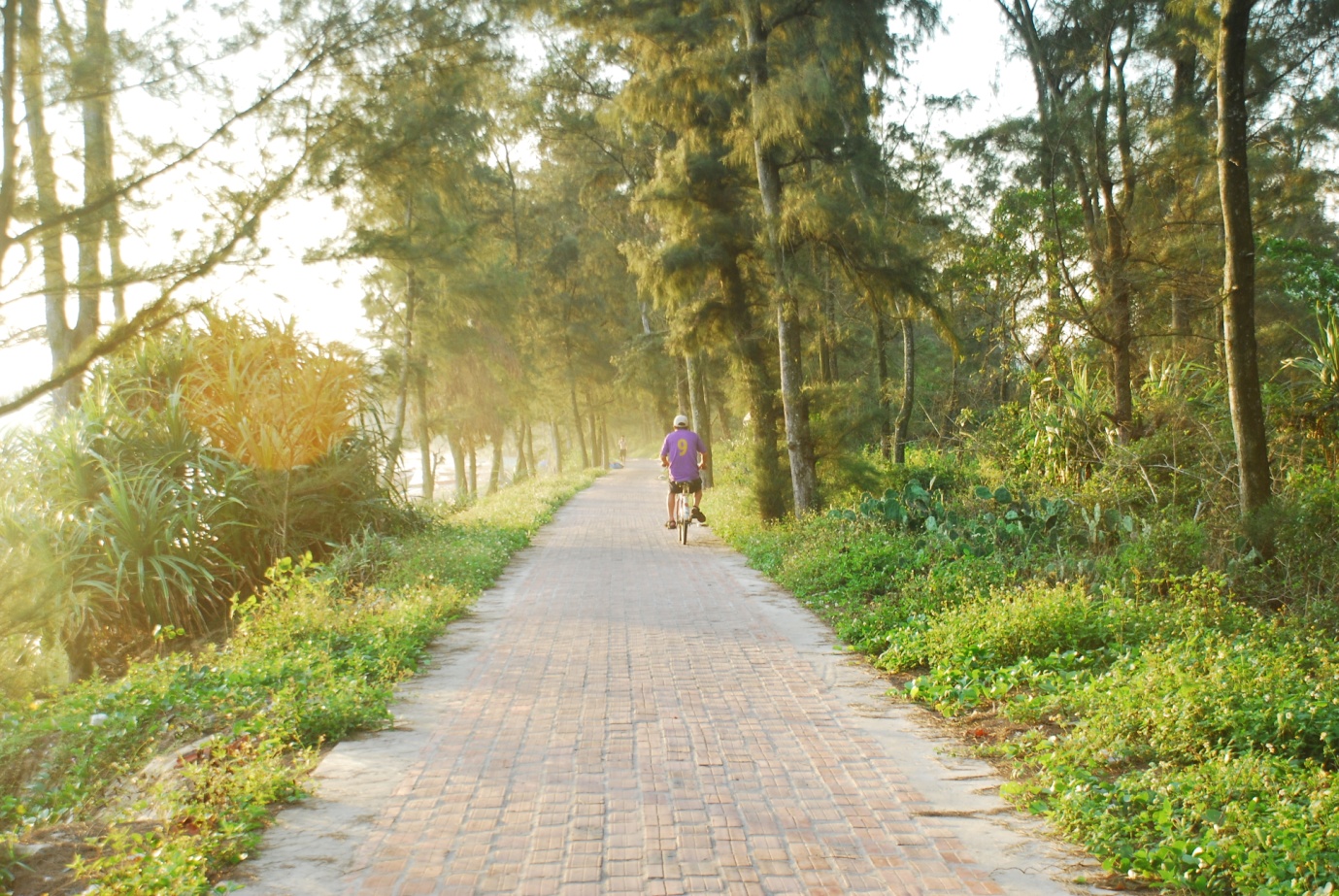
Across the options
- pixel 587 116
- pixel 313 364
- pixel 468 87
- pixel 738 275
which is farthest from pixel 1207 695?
pixel 587 116

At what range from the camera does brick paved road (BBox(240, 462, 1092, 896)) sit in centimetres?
374

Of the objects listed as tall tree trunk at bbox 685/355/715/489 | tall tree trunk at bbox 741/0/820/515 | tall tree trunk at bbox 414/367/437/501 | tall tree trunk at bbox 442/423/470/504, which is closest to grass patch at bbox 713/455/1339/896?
tall tree trunk at bbox 741/0/820/515

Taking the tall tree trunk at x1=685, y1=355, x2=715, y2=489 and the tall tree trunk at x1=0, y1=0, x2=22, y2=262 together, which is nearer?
the tall tree trunk at x1=0, y1=0, x2=22, y2=262

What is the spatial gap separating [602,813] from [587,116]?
947 inches

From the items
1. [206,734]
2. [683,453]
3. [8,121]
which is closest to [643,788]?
[206,734]

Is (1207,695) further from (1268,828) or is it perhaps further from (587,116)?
(587,116)

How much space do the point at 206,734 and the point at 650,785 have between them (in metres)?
2.78

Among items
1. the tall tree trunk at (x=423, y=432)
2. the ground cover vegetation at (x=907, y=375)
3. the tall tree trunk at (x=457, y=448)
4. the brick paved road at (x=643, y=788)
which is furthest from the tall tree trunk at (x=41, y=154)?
the tall tree trunk at (x=457, y=448)

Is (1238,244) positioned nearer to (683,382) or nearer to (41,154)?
(41,154)

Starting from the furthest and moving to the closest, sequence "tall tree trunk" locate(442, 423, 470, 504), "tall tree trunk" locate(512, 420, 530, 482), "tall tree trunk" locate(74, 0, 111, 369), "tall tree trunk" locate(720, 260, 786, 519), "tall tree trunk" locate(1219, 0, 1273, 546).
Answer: "tall tree trunk" locate(512, 420, 530, 482) < "tall tree trunk" locate(442, 423, 470, 504) < "tall tree trunk" locate(720, 260, 786, 519) < "tall tree trunk" locate(1219, 0, 1273, 546) < "tall tree trunk" locate(74, 0, 111, 369)

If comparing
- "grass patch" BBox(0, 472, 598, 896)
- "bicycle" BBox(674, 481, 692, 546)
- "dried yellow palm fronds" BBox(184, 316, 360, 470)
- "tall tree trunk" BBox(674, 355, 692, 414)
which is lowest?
"grass patch" BBox(0, 472, 598, 896)

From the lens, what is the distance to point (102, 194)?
19.3 feet

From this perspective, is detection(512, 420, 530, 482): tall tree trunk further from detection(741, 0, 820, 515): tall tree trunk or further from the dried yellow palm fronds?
the dried yellow palm fronds

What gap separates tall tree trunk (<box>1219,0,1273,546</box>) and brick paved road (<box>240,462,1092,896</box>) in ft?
15.0
